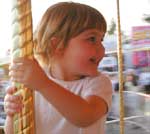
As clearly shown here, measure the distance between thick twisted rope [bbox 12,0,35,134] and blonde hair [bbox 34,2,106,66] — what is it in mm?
210

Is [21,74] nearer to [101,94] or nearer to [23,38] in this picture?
[23,38]

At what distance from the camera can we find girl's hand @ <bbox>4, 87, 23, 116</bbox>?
2.29ft

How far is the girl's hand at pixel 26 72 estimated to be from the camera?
0.66 meters

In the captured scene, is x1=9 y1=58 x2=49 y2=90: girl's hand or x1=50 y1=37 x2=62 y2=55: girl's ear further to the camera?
x1=50 y1=37 x2=62 y2=55: girl's ear

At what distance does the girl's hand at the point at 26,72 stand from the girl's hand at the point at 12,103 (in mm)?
39

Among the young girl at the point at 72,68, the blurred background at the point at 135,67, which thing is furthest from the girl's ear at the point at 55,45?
the blurred background at the point at 135,67

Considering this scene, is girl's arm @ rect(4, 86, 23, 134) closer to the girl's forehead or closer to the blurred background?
the girl's forehead

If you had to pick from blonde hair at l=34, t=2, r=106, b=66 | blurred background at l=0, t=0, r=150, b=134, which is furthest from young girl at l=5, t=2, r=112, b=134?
blurred background at l=0, t=0, r=150, b=134

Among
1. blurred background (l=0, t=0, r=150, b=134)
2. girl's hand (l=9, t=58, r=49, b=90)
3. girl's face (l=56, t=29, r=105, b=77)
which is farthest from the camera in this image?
blurred background (l=0, t=0, r=150, b=134)

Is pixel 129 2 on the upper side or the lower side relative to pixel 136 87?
upper

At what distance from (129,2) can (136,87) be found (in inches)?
21.5

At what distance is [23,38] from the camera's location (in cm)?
68

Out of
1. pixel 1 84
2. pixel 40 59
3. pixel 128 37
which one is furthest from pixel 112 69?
pixel 40 59

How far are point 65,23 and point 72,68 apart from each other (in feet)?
0.35
